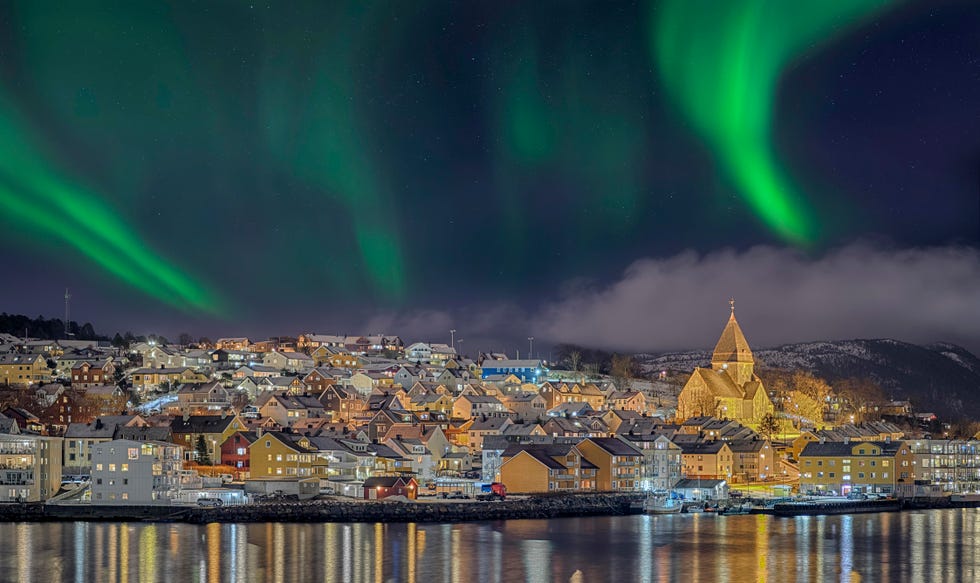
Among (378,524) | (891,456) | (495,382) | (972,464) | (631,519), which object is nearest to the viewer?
(378,524)

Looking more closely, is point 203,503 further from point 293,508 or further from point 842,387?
point 842,387

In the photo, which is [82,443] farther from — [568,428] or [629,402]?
[629,402]

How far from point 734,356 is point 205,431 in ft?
137

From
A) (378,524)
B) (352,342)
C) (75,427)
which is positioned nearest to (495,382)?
(352,342)

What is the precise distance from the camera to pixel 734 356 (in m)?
80.6

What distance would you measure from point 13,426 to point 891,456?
118 ft

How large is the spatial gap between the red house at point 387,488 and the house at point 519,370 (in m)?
42.9

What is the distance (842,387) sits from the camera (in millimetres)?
93062

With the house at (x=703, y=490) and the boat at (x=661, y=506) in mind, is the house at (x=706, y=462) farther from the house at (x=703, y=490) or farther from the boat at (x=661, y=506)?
the boat at (x=661, y=506)

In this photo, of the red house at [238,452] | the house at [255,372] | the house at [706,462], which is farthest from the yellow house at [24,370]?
the house at [706,462]

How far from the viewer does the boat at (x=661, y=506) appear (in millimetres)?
44469

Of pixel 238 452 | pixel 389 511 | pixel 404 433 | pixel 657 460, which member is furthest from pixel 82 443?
pixel 657 460

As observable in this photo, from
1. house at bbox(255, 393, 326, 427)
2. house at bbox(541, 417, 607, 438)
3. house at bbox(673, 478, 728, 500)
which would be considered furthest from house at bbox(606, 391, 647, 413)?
house at bbox(673, 478, 728, 500)

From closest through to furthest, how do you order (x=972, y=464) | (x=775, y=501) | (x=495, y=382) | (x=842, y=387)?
(x=775, y=501), (x=972, y=464), (x=495, y=382), (x=842, y=387)
